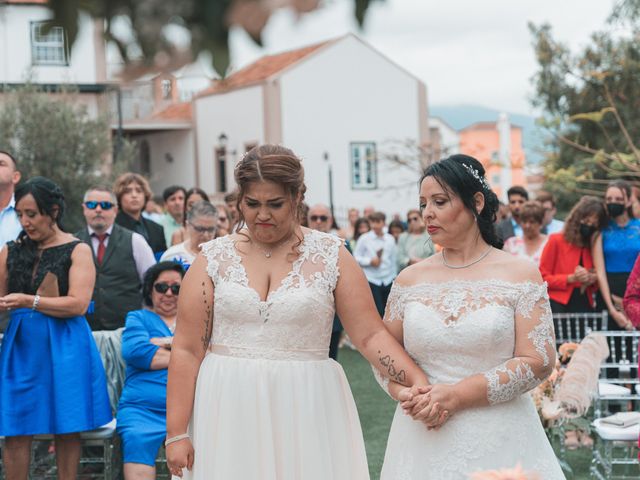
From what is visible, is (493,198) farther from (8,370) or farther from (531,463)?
(8,370)

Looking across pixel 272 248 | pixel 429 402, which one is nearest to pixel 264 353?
pixel 272 248

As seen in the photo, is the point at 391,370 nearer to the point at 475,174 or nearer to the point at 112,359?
the point at 475,174

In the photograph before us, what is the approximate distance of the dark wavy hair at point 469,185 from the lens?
3.84m

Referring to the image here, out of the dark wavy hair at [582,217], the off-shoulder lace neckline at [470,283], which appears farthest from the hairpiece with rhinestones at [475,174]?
the dark wavy hair at [582,217]

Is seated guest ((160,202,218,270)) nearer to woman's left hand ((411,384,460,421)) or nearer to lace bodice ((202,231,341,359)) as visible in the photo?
lace bodice ((202,231,341,359))

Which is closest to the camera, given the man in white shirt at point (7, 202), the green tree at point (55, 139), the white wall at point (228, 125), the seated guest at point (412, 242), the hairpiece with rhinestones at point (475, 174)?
the hairpiece with rhinestones at point (475, 174)

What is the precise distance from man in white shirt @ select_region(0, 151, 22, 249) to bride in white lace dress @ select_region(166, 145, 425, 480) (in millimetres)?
3071

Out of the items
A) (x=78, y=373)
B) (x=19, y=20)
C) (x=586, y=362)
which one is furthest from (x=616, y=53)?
(x=19, y=20)

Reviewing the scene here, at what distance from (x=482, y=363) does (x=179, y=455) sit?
1.17 metres

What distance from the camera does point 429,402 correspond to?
3762mm

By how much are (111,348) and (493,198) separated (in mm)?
3405

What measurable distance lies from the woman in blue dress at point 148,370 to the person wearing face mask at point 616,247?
3.83m

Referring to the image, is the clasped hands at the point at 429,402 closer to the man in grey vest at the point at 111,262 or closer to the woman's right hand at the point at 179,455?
the woman's right hand at the point at 179,455

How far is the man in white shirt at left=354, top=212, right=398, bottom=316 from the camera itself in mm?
13672
